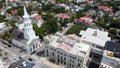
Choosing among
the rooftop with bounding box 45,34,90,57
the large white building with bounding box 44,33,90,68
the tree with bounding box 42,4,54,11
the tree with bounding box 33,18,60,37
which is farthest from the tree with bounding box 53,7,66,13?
the large white building with bounding box 44,33,90,68

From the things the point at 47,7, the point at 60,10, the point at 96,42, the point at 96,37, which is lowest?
the point at 96,42

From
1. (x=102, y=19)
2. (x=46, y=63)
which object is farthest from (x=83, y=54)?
(x=102, y=19)

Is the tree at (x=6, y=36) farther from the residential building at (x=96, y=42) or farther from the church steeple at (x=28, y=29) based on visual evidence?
the residential building at (x=96, y=42)

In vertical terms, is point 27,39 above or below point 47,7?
below

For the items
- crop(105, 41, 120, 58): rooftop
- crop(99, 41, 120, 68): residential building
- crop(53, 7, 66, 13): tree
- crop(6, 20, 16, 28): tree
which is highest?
crop(53, 7, 66, 13): tree

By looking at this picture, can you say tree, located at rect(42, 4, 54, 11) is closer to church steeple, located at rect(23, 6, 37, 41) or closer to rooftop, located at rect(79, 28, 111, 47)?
rooftop, located at rect(79, 28, 111, 47)

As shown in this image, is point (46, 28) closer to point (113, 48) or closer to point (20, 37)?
point (20, 37)

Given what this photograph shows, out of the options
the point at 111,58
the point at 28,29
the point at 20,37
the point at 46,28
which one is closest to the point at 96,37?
the point at 111,58

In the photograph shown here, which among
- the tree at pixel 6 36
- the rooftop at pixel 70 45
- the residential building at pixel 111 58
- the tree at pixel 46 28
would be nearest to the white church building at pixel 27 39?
the tree at pixel 6 36

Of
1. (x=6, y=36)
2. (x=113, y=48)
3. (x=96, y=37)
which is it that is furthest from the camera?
(x=6, y=36)

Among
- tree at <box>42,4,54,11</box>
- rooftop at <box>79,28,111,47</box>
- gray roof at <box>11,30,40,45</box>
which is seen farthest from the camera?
tree at <box>42,4,54,11</box>
